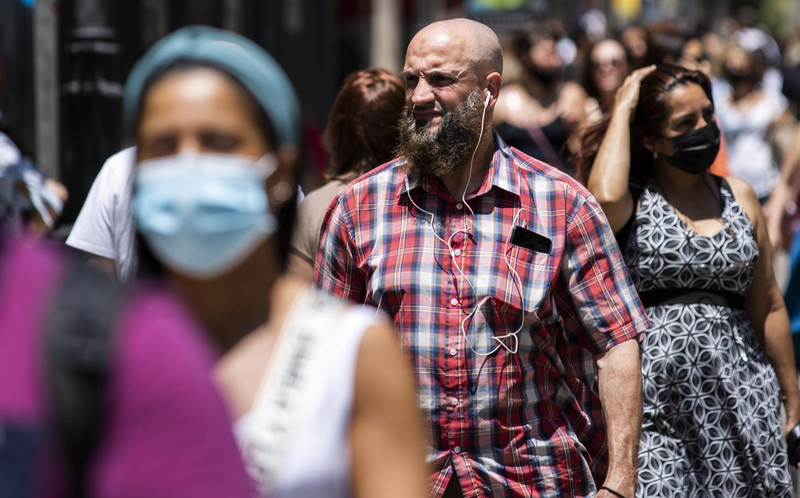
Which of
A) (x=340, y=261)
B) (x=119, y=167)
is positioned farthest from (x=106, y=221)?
(x=340, y=261)

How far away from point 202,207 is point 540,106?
7630 mm

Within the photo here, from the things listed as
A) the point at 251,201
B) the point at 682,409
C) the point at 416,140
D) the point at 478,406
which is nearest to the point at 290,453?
the point at 251,201

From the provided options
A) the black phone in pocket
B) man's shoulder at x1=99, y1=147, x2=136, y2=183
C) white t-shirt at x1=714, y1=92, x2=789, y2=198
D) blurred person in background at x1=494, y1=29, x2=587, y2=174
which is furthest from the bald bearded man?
white t-shirt at x1=714, y1=92, x2=789, y2=198

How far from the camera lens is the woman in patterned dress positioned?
14.2ft

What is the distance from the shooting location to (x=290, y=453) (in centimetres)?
186

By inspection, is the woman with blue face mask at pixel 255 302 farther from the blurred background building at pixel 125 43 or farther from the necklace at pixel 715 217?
the necklace at pixel 715 217

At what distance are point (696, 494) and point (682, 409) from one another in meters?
0.31

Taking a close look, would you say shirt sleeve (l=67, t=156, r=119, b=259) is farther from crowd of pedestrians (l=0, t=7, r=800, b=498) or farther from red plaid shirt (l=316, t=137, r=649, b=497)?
red plaid shirt (l=316, t=137, r=649, b=497)

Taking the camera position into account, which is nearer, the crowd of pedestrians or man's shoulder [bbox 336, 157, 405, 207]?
the crowd of pedestrians

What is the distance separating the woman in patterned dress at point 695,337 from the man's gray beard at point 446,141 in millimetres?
789

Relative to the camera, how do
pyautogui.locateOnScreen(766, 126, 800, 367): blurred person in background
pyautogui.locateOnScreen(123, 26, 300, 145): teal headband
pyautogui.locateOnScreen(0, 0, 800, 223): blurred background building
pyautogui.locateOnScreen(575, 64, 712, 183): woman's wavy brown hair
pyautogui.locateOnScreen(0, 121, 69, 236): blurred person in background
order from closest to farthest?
pyautogui.locateOnScreen(123, 26, 300, 145): teal headband
pyautogui.locateOnScreen(575, 64, 712, 183): woman's wavy brown hair
pyautogui.locateOnScreen(0, 121, 69, 236): blurred person in background
pyautogui.locateOnScreen(0, 0, 800, 223): blurred background building
pyautogui.locateOnScreen(766, 126, 800, 367): blurred person in background

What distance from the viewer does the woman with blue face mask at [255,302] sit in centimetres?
189

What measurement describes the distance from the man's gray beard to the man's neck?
0.09 feet

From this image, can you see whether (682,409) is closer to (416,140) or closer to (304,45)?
(416,140)
